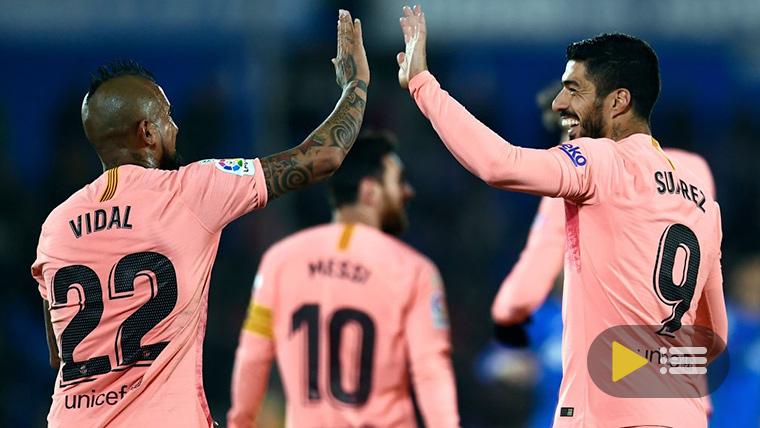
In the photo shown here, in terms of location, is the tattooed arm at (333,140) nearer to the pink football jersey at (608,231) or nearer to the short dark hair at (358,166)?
the pink football jersey at (608,231)

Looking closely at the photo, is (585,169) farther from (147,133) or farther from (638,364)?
(147,133)

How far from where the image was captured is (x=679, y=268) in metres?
4.39

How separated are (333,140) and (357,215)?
1869 millimetres

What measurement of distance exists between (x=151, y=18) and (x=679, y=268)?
28.1 ft

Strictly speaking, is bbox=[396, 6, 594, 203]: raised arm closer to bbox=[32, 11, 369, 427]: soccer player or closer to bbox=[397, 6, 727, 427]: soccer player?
bbox=[397, 6, 727, 427]: soccer player

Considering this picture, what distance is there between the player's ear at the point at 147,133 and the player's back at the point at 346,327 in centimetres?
175

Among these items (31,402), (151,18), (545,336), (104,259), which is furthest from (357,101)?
(151,18)

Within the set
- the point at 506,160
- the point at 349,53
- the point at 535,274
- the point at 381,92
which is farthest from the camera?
the point at 381,92

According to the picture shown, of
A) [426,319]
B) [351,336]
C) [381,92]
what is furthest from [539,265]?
[381,92]

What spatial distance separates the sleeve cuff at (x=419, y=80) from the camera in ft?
14.5

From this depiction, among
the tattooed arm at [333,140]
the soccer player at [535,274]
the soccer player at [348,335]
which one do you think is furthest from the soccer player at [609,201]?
the soccer player at [348,335]

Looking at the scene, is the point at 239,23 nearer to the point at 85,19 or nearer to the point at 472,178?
the point at 85,19

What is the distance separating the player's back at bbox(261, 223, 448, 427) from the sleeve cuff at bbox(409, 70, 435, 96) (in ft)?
5.57

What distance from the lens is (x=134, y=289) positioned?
13.7ft
